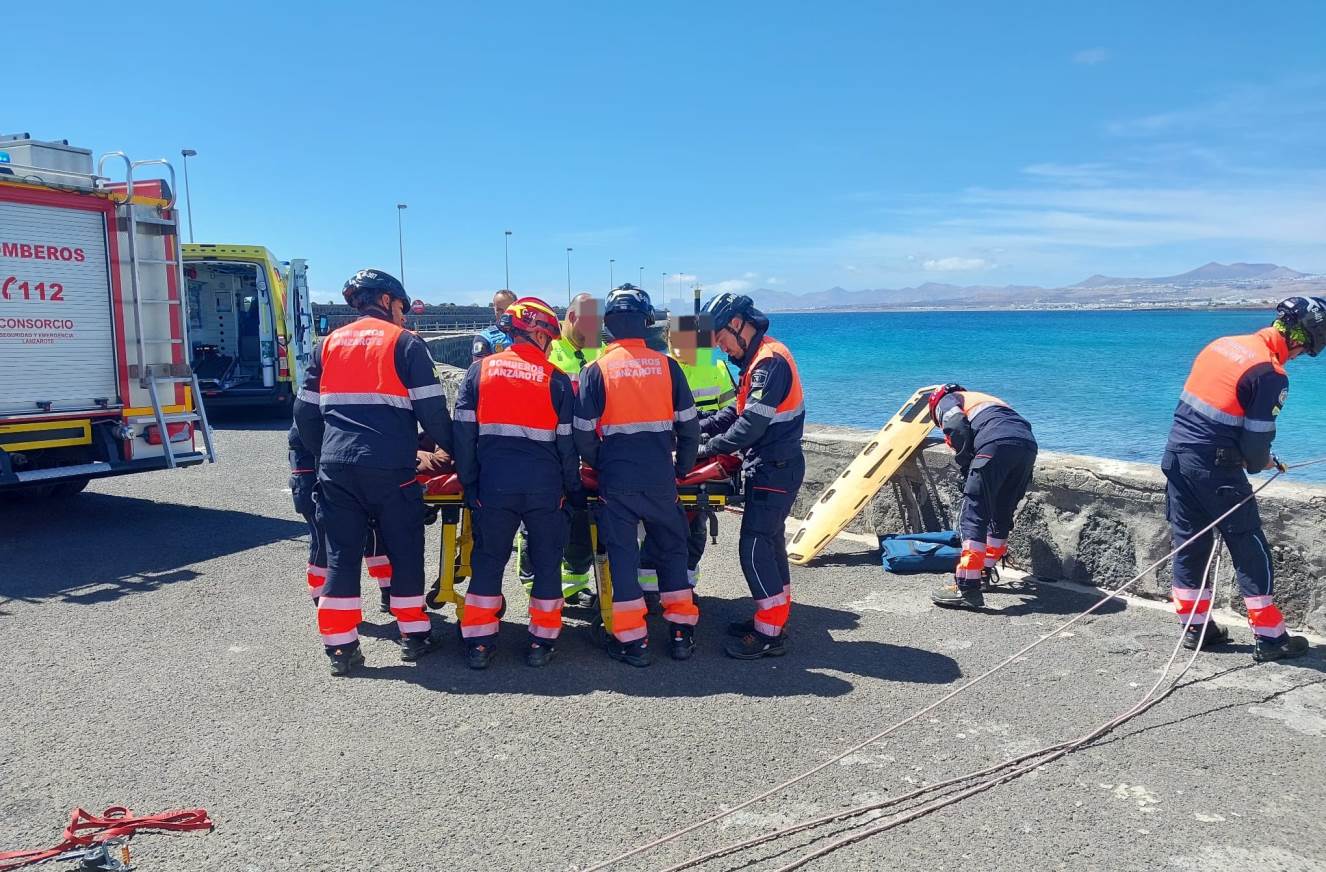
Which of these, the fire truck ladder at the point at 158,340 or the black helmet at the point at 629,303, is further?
the fire truck ladder at the point at 158,340

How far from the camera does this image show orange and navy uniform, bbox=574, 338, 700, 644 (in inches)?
188

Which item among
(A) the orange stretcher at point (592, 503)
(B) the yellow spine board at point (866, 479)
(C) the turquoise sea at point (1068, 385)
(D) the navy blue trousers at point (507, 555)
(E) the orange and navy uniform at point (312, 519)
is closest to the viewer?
(D) the navy blue trousers at point (507, 555)

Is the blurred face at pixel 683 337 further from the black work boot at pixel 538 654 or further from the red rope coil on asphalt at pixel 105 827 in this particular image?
the red rope coil on asphalt at pixel 105 827

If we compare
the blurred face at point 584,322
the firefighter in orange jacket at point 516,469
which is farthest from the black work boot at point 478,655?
the blurred face at point 584,322

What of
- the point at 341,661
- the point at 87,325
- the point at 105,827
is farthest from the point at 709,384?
the point at 87,325

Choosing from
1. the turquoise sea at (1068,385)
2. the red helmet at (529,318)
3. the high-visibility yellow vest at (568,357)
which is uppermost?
the red helmet at (529,318)

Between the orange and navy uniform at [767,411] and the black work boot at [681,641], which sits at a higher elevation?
the orange and navy uniform at [767,411]

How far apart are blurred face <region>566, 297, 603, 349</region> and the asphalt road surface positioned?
1712mm

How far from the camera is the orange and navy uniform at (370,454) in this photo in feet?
15.4

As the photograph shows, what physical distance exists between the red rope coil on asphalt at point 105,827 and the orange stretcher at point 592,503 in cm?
189

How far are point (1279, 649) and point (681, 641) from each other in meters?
3.00

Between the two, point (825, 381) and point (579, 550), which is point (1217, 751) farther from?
point (825, 381)

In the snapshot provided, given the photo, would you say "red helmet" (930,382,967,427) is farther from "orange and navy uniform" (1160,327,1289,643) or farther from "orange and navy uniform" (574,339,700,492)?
"orange and navy uniform" (574,339,700,492)

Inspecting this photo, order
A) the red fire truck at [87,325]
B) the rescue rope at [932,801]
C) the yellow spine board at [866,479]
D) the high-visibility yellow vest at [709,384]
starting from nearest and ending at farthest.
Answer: the rescue rope at [932,801] → the high-visibility yellow vest at [709,384] → the yellow spine board at [866,479] → the red fire truck at [87,325]
